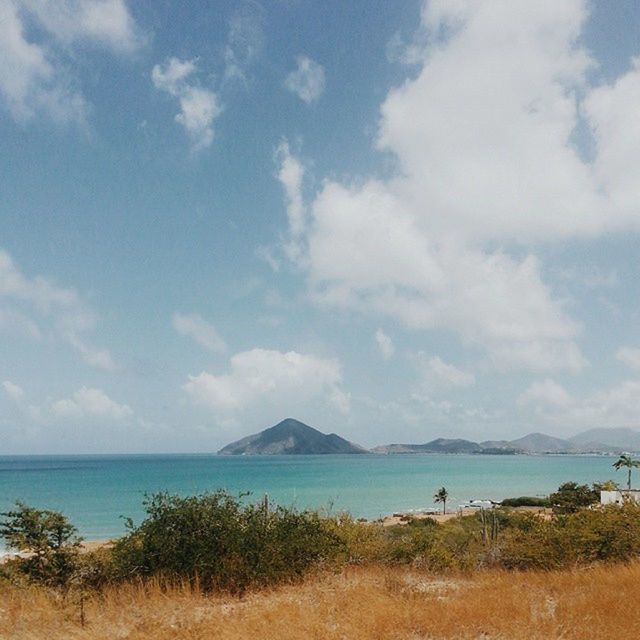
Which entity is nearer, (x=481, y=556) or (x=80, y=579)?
(x=80, y=579)

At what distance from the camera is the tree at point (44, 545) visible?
48.4 feet

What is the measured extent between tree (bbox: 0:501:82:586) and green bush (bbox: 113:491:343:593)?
8.77 feet

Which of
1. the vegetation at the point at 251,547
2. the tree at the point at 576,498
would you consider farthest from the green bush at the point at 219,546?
the tree at the point at 576,498

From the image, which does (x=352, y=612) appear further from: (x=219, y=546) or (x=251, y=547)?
(x=219, y=546)

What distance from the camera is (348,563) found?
14555 mm

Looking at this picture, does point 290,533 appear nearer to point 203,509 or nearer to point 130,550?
point 203,509

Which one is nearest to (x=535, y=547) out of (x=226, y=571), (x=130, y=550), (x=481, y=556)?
Result: (x=481, y=556)

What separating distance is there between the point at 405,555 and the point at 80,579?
1015 cm

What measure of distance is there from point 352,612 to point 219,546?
4816 mm

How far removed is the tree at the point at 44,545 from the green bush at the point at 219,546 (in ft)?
8.77

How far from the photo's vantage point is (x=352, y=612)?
28.7ft

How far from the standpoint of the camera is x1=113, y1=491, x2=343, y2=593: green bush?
1216 centimetres

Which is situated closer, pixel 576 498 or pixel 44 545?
pixel 44 545

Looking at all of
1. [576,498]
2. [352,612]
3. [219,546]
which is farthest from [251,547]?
[576,498]
